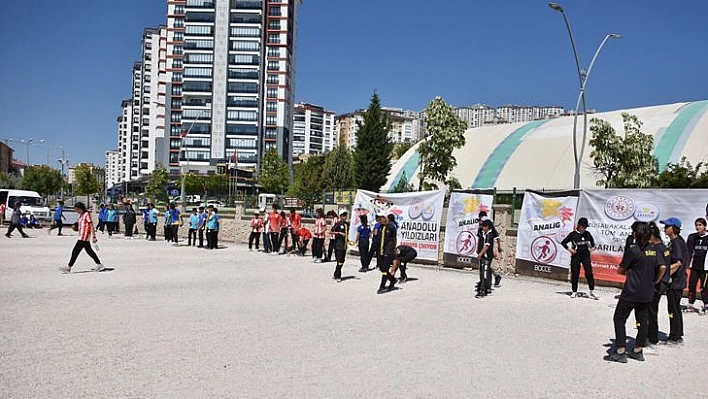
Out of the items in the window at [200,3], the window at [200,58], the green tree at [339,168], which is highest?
the window at [200,3]

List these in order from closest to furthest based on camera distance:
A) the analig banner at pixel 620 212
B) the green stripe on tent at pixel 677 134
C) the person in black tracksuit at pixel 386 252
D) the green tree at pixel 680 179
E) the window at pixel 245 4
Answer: the person in black tracksuit at pixel 386 252, the analig banner at pixel 620 212, the green tree at pixel 680 179, the green stripe on tent at pixel 677 134, the window at pixel 245 4

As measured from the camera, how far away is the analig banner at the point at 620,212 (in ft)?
39.5

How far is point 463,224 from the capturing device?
16.3 metres

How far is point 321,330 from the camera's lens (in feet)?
27.3

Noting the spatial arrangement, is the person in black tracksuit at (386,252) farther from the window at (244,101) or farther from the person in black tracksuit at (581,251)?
the window at (244,101)

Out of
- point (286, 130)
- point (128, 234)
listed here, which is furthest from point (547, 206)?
point (286, 130)

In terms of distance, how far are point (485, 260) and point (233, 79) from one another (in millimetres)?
94883

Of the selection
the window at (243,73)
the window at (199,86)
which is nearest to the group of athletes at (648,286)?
the window at (243,73)

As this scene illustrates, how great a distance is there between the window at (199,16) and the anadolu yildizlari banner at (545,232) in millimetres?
94935

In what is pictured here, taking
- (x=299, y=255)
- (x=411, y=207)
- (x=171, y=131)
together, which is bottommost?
(x=299, y=255)

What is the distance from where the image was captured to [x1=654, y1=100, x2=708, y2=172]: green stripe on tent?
152 feet

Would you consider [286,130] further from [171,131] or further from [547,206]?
[547,206]

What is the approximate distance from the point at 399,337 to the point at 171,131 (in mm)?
105095

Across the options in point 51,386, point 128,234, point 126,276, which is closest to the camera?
point 51,386
